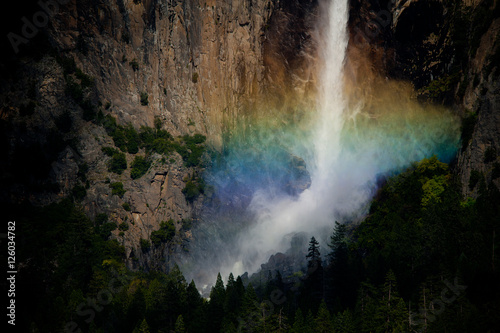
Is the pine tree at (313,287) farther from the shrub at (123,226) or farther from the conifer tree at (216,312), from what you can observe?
the shrub at (123,226)

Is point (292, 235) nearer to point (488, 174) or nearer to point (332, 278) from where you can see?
point (332, 278)

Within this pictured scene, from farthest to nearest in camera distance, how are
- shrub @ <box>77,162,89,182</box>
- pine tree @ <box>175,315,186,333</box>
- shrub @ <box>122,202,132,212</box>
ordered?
1. shrub @ <box>122,202,132,212</box>
2. shrub @ <box>77,162,89,182</box>
3. pine tree @ <box>175,315,186,333</box>

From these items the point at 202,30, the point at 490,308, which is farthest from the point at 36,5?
the point at 490,308

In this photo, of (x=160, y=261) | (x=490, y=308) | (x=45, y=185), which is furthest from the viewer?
(x=160, y=261)

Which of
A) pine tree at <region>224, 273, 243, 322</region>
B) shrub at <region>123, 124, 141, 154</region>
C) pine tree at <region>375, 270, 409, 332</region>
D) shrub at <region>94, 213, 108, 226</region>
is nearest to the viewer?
pine tree at <region>375, 270, 409, 332</region>

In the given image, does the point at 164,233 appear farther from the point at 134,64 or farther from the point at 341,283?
the point at 341,283

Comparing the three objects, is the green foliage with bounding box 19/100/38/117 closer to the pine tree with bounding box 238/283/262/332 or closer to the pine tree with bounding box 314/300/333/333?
the pine tree with bounding box 238/283/262/332
